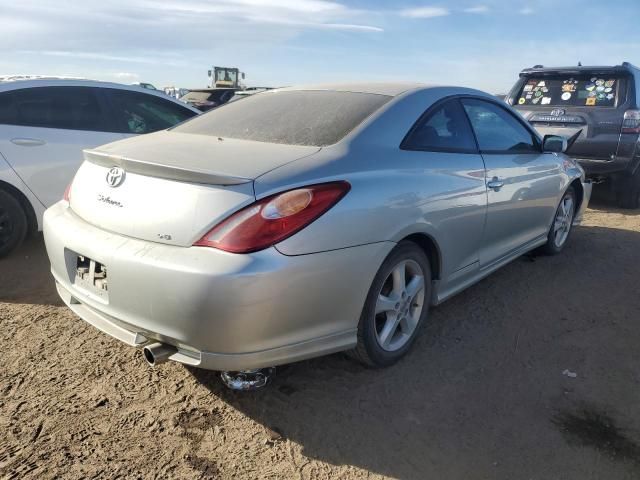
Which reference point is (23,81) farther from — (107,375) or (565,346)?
(565,346)

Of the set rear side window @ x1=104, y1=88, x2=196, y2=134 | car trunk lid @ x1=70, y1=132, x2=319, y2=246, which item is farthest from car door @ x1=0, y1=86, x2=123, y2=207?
car trunk lid @ x1=70, y1=132, x2=319, y2=246

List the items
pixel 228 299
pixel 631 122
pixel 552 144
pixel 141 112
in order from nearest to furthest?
Answer: 1. pixel 228 299
2. pixel 552 144
3. pixel 141 112
4. pixel 631 122

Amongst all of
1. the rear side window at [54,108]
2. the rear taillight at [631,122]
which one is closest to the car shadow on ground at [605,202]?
the rear taillight at [631,122]

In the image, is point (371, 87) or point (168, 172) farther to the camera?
point (371, 87)

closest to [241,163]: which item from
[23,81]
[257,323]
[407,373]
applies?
→ [257,323]

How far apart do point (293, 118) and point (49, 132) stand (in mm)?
2644

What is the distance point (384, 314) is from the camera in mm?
2930

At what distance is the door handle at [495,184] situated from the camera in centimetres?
343

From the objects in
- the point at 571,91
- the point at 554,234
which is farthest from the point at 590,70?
the point at 554,234

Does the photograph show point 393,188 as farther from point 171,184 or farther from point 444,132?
point 171,184

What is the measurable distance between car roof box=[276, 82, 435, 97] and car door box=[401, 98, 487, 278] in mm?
→ 208

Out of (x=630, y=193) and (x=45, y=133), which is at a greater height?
(x=45, y=133)

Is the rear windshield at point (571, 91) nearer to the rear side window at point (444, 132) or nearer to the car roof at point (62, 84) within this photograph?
the rear side window at point (444, 132)

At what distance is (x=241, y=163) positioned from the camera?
2309 millimetres
